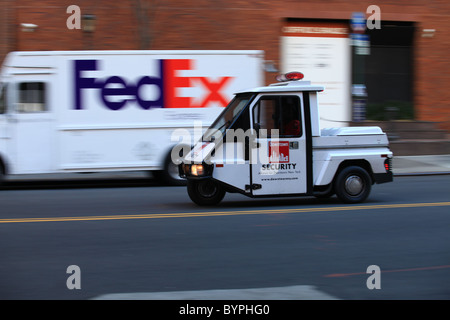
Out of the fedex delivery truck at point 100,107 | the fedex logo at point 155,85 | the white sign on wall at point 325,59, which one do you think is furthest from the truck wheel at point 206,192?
the white sign on wall at point 325,59

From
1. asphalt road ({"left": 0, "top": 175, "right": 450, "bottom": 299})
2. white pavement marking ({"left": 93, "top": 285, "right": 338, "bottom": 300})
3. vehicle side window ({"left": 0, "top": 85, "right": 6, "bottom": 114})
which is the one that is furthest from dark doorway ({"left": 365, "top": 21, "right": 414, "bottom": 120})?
white pavement marking ({"left": 93, "top": 285, "right": 338, "bottom": 300})

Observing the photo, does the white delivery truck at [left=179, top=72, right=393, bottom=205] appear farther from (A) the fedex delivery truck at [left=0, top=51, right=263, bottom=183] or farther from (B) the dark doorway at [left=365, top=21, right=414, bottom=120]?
(B) the dark doorway at [left=365, top=21, right=414, bottom=120]

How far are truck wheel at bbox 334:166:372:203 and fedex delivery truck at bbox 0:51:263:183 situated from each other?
5.27m

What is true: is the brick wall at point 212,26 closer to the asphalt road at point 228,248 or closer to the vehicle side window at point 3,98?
the vehicle side window at point 3,98

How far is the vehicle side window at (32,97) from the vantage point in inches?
566

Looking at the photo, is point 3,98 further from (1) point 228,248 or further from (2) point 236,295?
(2) point 236,295

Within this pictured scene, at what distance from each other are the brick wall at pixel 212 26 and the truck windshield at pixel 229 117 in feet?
36.4

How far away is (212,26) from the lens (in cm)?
2217

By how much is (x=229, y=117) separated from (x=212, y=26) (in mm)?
12709

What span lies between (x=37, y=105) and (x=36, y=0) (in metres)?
8.30

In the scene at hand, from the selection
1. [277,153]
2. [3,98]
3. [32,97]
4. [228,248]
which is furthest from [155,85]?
[228,248]

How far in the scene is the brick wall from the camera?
21328 millimetres

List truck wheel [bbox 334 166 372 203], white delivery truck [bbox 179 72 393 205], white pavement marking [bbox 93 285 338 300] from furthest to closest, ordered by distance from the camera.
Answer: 1. truck wheel [bbox 334 166 372 203]
2. white delivery truck [bbox 179 72 393 205]
3. white pavement marking [bbox 93 285 338 300]
